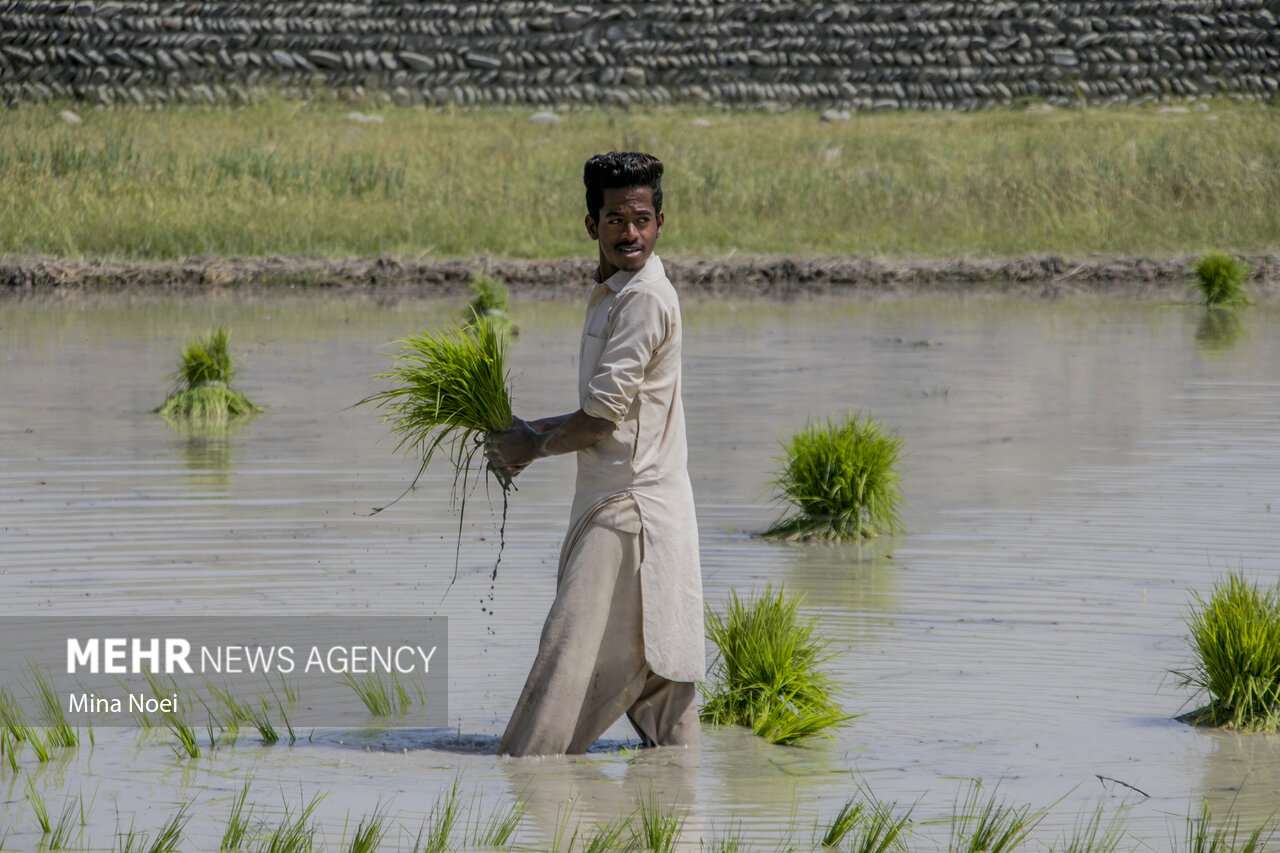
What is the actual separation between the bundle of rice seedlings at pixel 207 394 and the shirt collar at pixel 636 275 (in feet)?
20.8

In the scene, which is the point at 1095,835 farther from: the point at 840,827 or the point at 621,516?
the point at 621,516

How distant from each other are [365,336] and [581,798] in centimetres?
1030

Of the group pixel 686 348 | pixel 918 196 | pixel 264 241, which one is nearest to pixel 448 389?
pixel 686 348

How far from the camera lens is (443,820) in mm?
3812

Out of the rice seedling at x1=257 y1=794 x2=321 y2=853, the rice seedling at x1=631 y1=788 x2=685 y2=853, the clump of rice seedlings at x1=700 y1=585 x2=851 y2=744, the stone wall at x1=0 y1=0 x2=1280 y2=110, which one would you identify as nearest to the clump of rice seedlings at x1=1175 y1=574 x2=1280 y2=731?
the clump of rice seedlings at x1=700 y1=585 x2=851 y2=744

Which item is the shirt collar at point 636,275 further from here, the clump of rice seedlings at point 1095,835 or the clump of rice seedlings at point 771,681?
the clump of rice seedlings at point 1095,835

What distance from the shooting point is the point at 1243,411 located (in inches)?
414

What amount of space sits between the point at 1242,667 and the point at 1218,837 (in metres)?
1.30

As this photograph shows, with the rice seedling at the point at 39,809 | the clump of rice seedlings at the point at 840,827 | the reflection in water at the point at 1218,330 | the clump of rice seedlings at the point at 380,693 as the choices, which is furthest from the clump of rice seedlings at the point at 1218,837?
the reflection in water at the point at 1218,330

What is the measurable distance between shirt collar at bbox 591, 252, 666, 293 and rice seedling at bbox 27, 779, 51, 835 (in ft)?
5.95

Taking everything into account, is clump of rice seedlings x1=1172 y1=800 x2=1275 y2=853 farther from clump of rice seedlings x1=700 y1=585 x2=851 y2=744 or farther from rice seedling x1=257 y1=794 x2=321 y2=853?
rice seedling x1=257 y1=794 x2=321 y2=853

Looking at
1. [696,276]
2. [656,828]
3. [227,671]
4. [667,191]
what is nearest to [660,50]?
[667,191]

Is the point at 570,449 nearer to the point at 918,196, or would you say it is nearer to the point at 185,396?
the point at 185,396

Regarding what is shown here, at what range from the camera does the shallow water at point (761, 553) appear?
4.33 metres
